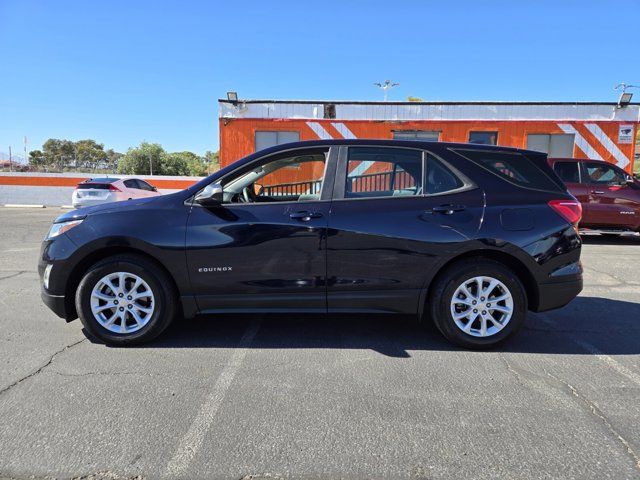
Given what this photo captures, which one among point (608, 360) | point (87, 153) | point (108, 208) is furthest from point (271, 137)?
point (87, 153)

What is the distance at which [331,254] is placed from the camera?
3.65 m

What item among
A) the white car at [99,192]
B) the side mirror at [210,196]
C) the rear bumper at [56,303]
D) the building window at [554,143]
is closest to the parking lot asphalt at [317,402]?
the rear bumper at [56,303]

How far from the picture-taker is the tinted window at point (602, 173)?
9508mm

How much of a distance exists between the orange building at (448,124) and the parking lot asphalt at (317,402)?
8.50 m

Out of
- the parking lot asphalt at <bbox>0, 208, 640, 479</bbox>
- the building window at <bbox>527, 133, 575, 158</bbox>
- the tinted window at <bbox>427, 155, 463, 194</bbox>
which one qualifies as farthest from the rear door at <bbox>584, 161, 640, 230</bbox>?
the tinted window at <bbox>427, 155, 463, 194</bbox>

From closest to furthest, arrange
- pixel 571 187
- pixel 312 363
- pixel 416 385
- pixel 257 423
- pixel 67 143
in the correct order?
pixel 257 423, pixel 416 385, pixel 312 363, pixel 571 187, pixel 67 143

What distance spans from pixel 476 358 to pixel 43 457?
10.1 ft

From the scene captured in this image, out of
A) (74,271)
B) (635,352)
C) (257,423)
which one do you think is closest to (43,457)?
(257,423)

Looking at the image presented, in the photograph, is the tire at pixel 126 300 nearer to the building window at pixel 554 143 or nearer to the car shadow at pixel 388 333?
the car shadow at pixel 388 333

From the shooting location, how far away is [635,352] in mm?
3799

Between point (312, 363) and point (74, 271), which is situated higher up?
point (74, 271)

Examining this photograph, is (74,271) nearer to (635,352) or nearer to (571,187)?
(635,352)

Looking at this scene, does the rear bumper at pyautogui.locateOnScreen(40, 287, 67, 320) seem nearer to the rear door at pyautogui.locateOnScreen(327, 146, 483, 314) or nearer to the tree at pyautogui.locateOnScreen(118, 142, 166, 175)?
the rear door at pyautogui.locateOnScreen(327, 146, 483, 314)

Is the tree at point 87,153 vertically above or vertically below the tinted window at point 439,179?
above
